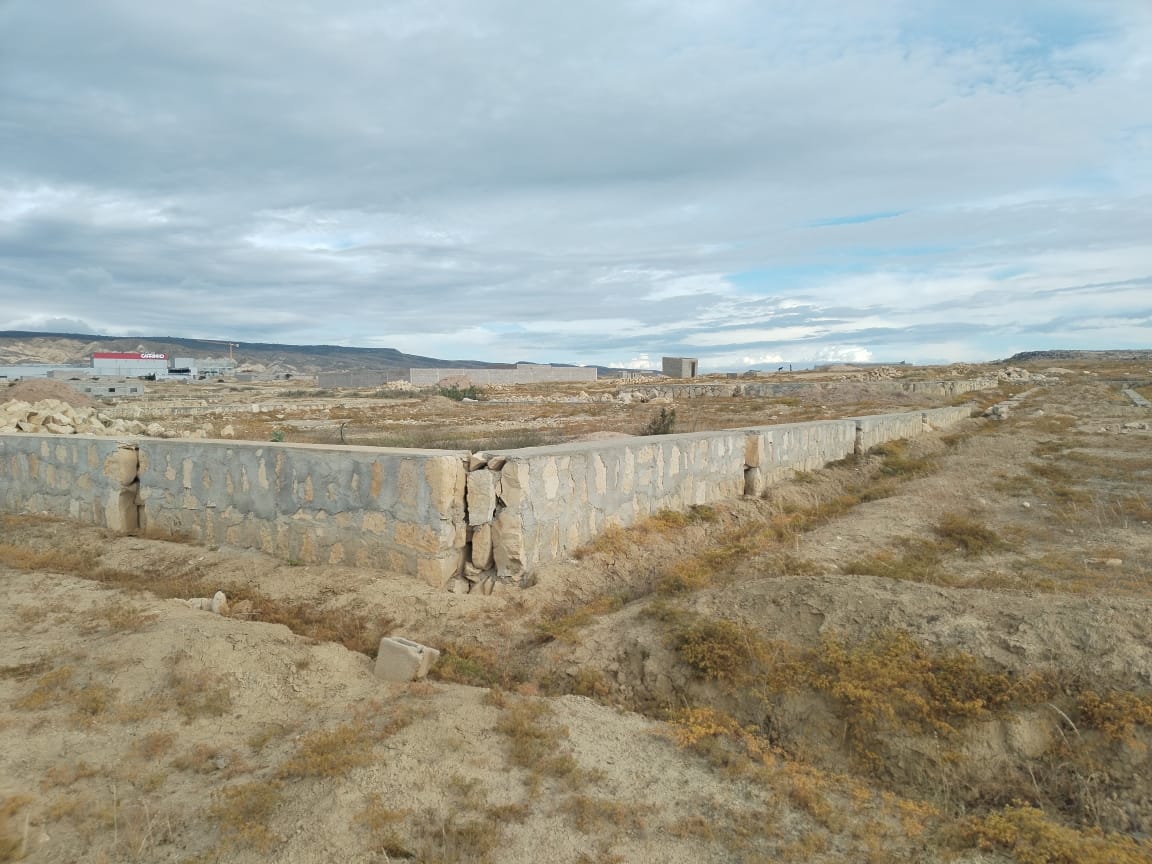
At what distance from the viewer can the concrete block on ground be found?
384cm

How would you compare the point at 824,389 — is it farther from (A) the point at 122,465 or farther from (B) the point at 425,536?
(A) the point at 122,465

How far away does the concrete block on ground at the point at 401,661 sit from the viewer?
3836 millimetres

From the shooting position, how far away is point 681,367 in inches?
2491

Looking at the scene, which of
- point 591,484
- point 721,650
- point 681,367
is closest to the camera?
point 721,650

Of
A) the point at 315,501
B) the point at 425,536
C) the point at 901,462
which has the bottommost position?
the point at 901,462

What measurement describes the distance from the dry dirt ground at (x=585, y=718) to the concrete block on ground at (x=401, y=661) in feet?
0.36

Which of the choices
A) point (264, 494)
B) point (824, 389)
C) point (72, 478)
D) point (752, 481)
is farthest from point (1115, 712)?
point (824, 389)

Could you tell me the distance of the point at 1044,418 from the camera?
19.4 metres

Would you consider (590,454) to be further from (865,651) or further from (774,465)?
(774,465)

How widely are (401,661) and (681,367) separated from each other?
60.8 meters

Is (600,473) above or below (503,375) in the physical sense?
below

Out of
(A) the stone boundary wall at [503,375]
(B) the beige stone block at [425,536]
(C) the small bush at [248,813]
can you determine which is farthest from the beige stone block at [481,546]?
(A) the stone boundary wall at [503,375]

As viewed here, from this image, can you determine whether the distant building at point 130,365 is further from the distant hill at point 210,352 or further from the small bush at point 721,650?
the small bush at point 721,650

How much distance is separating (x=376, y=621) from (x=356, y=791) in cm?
189
